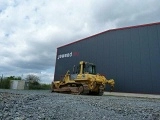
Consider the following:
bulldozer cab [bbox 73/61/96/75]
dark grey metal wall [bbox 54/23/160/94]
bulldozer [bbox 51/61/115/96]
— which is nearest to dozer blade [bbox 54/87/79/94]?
bulldozer [bbox 51/61/115/96]

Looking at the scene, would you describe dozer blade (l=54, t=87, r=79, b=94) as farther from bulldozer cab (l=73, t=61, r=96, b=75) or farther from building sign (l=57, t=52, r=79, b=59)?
building sign (l=57, t=52, r=79, b=59)

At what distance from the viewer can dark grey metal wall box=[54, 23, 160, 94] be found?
2089 centimetres

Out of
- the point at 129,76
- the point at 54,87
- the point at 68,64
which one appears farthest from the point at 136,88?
the point at 68,64

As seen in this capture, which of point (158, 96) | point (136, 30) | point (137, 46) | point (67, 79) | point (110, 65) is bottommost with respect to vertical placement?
point (158, 96)

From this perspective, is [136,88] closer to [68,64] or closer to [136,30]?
[136,30]

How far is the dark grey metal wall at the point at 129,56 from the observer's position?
2089 cm

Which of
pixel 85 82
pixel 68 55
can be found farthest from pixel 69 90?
pixel 68 55

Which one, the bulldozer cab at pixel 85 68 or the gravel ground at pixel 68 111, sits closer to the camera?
the gravel ground at pixel 68 111

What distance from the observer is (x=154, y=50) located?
831 inches

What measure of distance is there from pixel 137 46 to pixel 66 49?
469 inches

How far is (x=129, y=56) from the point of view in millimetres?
22875

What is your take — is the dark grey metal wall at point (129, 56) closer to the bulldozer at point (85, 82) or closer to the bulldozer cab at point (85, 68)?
the bulldozer at point (85, 82)

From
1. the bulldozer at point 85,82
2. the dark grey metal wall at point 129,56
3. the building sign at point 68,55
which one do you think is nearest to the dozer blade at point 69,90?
the bulldozer at point 85,82

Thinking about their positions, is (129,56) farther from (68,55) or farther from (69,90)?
(68,55)
